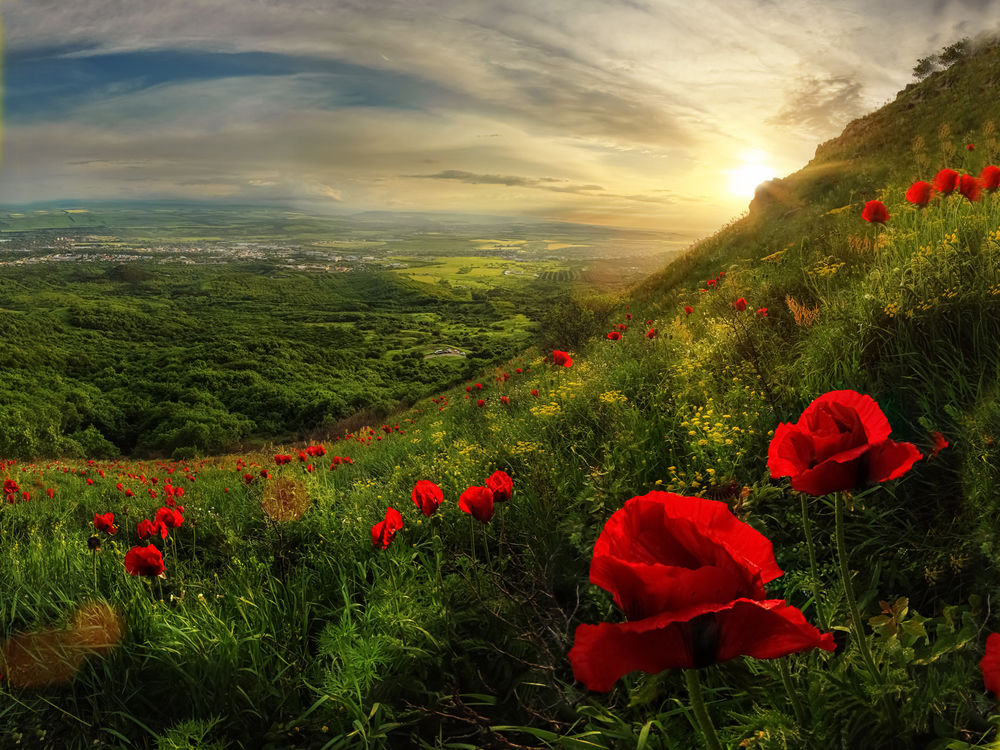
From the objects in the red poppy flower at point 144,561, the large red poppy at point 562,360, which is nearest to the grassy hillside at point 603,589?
the red poppy flower at point 144,561

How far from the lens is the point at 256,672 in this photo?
2.25 meters

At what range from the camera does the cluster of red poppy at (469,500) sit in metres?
2.44

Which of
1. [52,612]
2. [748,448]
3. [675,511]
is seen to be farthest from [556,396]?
[675,511]

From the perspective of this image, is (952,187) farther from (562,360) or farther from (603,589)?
(603,589)

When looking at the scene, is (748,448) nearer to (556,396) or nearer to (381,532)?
(381,532)

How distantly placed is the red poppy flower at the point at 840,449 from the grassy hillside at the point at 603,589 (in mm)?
15

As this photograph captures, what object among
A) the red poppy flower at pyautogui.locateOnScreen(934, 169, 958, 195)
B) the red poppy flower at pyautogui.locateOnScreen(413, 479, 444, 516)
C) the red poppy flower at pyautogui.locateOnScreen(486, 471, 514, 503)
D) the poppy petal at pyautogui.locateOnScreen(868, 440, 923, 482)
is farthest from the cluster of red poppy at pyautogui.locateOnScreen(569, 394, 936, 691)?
the red poppy flower at pyautogui.locateOnScreen(934, 169, 958, 195)

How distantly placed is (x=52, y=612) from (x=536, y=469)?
2.70 m

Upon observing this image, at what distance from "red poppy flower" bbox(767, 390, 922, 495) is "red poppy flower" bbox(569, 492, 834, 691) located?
1.64 ft

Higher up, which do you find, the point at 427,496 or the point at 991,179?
the point at 991,179

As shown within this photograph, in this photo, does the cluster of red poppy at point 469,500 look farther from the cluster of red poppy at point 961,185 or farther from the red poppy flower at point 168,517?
the cluster of red poppy at point 961,185

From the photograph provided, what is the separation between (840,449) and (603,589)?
90 centimetres

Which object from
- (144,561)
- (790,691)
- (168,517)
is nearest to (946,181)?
(790,691)

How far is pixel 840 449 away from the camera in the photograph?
120 centimetres
